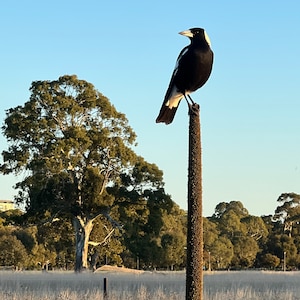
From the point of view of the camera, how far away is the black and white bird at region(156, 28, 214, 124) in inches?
237

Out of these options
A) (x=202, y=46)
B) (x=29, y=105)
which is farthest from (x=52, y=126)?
(x=202, y=46)

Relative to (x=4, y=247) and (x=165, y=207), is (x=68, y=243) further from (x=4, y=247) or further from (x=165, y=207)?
(x=4, y=247)

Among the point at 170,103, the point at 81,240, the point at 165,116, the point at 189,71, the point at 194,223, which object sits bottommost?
the point at 194,223

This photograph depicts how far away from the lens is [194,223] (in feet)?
18.4

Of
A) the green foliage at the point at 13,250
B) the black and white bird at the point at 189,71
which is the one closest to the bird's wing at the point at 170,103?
the black and white bird at the point at 189,71

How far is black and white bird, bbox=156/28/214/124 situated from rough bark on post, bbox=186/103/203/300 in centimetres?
61

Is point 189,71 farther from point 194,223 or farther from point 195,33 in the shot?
point 194,223

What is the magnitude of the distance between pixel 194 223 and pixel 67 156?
24441 mm

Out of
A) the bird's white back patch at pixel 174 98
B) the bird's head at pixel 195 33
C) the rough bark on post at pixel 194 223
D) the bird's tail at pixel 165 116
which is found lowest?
the rough bark on post at pixel 194 223

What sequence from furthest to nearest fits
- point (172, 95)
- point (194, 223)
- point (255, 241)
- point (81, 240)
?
point (255, 241) < point (81, 240) < point (172, 95) < point (194, 223)

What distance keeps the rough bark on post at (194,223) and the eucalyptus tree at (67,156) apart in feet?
77.1

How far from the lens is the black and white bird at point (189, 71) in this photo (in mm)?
6027

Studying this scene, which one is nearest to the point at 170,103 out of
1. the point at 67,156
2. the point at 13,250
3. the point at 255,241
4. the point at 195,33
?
the point at 195,33

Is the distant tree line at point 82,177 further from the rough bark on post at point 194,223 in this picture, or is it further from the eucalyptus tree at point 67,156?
the rough bark on post at point 194,223
